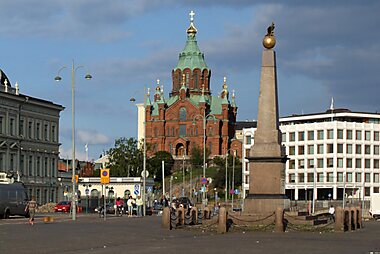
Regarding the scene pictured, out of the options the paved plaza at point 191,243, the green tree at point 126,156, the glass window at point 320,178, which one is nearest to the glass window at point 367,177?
the glass window at point 320,178

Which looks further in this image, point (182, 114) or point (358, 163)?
point (182, 114)

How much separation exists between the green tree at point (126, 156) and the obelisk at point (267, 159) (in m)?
119

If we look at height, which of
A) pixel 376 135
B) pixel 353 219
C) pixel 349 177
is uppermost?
pixel 376 135

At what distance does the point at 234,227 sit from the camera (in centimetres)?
3816

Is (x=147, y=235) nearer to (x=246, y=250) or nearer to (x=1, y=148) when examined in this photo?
(x=246, y=250)

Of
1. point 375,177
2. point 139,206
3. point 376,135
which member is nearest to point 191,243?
point 139,206

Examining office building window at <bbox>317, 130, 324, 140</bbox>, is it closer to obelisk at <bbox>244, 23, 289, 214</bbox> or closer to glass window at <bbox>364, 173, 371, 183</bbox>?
glass window at <bbox>364, 173, 371, 183</bbox>

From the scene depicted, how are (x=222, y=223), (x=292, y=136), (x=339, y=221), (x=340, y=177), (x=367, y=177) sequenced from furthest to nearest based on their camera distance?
1. (x=292, y=136)
2. (x=367, y=177)
3. (x=340, y=177)
4. (x=339, y=221)
5. (x=222, y=223)

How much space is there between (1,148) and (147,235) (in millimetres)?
71152

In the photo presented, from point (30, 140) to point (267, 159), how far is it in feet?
243

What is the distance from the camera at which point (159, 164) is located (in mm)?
171250

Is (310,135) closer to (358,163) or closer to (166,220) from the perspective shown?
(358,163)

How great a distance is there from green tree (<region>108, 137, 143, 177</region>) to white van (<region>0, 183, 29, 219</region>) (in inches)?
3699

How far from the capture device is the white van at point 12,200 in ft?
199
